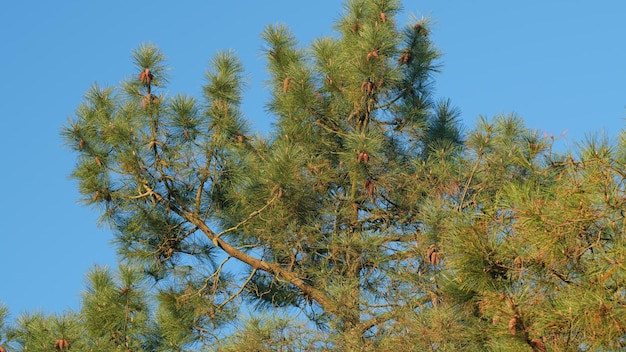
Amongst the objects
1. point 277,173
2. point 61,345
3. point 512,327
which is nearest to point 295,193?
point 277,173

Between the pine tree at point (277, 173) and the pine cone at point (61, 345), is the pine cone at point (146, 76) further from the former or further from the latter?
the pine cone at point (61, 345)

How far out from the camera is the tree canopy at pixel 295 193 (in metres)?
6.56

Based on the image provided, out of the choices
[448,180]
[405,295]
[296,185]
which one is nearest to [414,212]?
[448,180]

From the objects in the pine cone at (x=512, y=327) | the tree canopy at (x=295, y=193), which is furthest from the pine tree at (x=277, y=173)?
the pine cone at (x=512, y=327)

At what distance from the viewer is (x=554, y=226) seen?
4.18 meters

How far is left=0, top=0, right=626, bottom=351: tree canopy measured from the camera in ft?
21.5

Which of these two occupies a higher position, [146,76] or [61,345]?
[146,76]

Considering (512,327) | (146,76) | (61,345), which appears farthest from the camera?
(146,76)

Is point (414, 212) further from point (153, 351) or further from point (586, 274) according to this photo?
point (586, 274)

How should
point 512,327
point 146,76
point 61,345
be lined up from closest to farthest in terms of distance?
point 512,327
point 61,345
point 146,76

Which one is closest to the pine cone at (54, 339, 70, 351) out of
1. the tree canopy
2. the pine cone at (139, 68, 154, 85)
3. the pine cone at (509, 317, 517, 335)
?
the tree canopy

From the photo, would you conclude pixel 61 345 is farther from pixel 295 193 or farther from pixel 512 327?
pixel 512 327

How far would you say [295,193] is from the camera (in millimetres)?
7715

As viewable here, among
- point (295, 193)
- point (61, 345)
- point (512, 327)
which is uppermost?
point (295, 193)
